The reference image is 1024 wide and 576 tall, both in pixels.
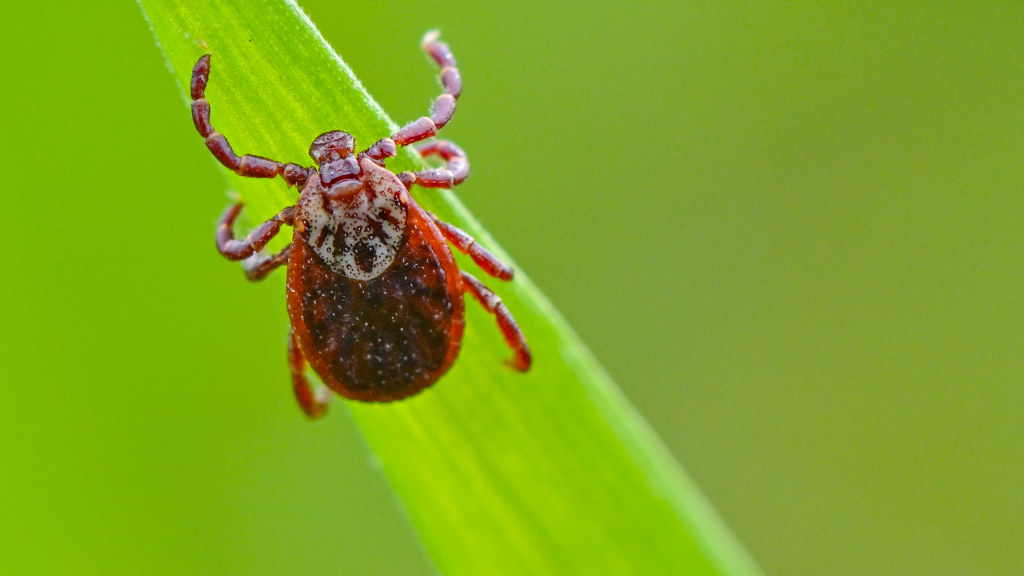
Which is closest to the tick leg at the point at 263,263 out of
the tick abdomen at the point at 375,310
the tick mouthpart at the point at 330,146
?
the tick abdomen at the point at 375,310

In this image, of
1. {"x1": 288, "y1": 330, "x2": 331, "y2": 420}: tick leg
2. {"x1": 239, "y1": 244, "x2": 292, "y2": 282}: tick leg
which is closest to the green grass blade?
{"x1": 239, "y1": 244, "x2": 292, "y2": 282}: tick leg

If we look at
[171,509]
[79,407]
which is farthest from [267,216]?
[171,509]

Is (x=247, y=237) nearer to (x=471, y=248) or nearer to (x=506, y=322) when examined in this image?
(x=471, y=248)

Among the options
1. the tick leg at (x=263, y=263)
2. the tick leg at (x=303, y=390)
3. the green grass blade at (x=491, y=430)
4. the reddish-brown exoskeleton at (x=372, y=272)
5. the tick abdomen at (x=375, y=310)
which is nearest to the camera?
the green grass blade at (x=491, y=430)

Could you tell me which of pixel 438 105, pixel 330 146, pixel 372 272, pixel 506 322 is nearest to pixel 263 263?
pixel 372 272

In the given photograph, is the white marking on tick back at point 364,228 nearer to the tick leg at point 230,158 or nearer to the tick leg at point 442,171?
the tick leg at point 442,171

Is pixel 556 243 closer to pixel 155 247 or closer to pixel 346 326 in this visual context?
pixel 155 247
